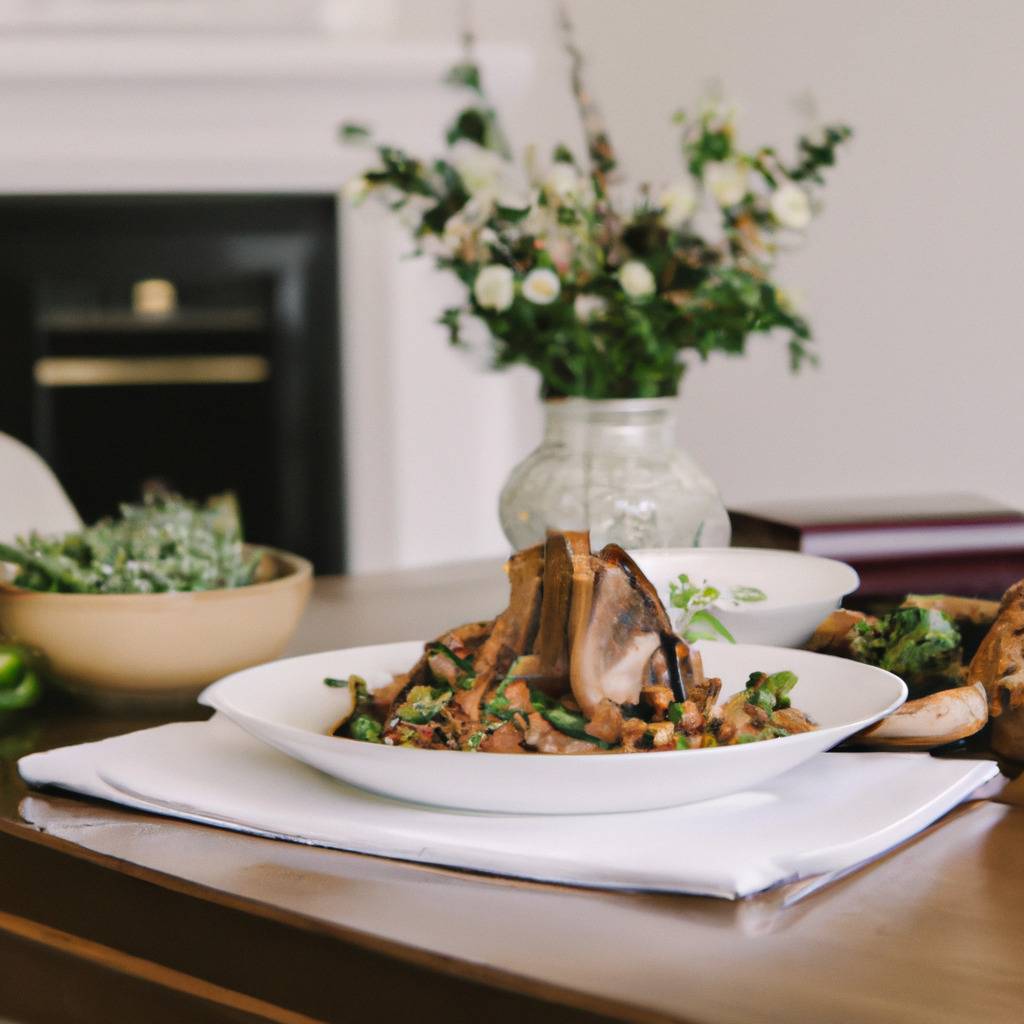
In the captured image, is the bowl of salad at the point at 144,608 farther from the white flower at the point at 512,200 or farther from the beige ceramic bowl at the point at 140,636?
the white flower at the point at 512,200

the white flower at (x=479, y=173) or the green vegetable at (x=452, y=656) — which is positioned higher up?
the white flower at (x=479, y=173)

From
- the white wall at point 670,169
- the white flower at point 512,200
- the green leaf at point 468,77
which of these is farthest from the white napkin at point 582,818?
the white wall at point 670,169

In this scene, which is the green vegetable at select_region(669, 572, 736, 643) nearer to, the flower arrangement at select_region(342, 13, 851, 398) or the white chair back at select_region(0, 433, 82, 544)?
the flower arrangement at select_region(342, 13, 851, 398)

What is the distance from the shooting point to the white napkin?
0.55m

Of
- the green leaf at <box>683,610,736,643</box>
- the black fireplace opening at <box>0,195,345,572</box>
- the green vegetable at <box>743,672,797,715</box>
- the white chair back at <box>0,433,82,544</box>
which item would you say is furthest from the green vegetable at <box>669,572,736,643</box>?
the black fireplace opening at <box>0,195,345,572</box>

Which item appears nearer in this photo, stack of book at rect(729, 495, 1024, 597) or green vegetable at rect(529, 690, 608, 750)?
green vegetable at rect(529, 690, 608, 750)

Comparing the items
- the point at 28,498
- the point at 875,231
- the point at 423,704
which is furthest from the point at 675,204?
the point at 875,231

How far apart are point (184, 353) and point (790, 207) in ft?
8.25

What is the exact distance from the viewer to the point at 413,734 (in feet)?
2.13

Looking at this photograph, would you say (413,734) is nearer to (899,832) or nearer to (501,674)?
(501,674)

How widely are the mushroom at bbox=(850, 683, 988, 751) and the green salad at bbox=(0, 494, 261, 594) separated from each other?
471mm

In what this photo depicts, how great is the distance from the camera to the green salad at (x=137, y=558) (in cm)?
93

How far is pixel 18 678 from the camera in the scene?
90 centimetres

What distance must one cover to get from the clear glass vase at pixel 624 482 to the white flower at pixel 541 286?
0.08 meters
